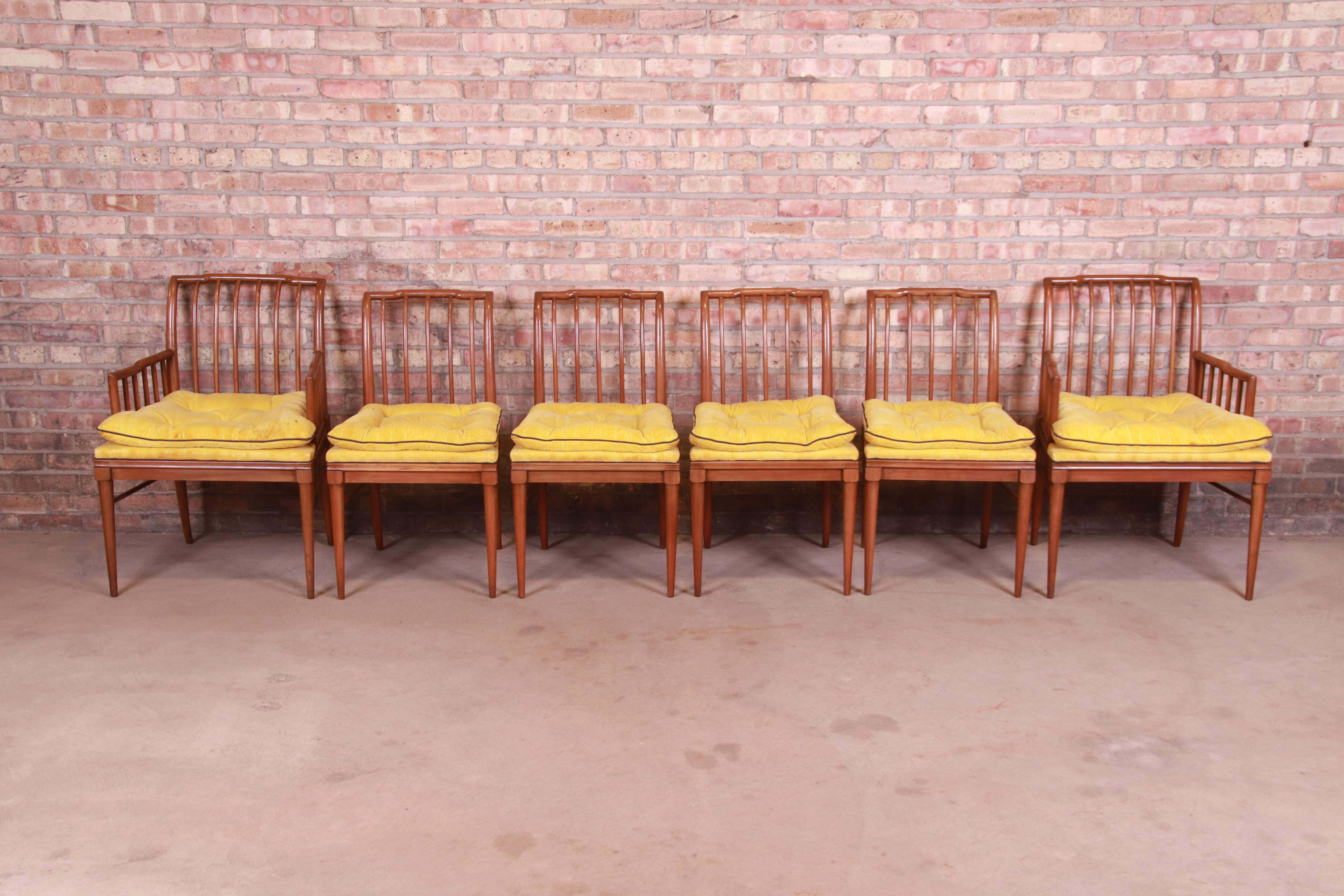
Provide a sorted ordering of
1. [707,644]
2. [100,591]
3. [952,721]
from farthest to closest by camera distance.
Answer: [100,591] < [707,644] < [952,721]

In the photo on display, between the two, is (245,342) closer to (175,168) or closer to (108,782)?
(175,168)

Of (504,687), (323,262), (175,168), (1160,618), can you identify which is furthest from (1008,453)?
(175,168)

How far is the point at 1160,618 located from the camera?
143 inches

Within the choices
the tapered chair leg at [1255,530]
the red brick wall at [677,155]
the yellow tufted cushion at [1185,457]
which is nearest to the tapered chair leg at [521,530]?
the red brick wall at [677,155]

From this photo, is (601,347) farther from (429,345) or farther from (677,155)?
(677,155)

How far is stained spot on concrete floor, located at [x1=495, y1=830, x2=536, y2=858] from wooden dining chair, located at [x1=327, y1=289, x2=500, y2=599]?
1379 millimetres

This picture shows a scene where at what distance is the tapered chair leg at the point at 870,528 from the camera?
377 cm

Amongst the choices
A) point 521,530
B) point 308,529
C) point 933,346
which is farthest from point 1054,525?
point 308,529

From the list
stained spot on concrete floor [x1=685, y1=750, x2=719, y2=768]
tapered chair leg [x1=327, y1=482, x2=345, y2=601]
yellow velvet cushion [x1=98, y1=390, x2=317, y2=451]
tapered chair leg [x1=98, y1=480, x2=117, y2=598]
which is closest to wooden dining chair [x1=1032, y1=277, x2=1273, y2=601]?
stained spot on concrete floor [x1=685, y1=750, x2=719, y2=768]

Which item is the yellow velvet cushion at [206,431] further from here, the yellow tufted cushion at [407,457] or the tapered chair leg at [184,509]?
the tapered chair leg at [184,509]

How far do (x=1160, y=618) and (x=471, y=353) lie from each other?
242cm

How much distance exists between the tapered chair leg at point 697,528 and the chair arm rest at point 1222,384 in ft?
5.94

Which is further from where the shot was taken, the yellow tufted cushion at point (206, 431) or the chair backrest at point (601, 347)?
the chair backrest at point (601, 347)

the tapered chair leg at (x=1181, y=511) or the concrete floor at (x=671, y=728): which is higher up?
the tapered chair leg at (x=1181, y=511)
